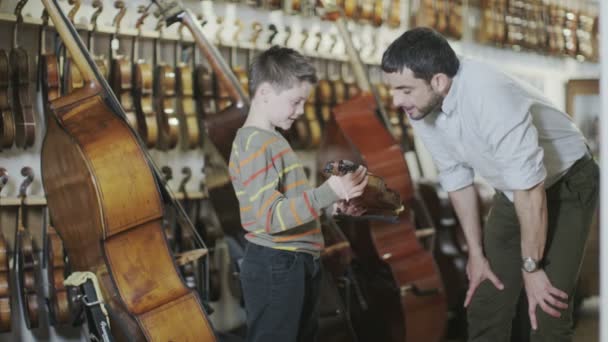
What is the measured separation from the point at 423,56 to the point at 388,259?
1575 mm

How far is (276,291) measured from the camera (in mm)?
2557

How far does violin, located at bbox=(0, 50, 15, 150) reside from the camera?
11.8 feet

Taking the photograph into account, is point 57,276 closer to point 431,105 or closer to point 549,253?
point 431,105

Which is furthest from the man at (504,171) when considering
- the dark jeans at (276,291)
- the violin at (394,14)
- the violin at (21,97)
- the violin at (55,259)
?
the violin at (394,14)

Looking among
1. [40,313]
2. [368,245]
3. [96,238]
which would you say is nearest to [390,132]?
[368,245]

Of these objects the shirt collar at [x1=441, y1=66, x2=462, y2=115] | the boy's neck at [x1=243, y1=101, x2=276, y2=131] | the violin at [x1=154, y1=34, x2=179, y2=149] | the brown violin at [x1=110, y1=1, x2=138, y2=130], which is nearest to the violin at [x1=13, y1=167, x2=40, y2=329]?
the brown violin at [x1=110, y1=1, x2=138, y2=130]

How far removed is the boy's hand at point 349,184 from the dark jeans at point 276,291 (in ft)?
1.17

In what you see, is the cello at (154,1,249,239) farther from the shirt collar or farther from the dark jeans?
the shirt collar

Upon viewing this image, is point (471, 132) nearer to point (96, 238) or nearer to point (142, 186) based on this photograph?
point (142, 186)

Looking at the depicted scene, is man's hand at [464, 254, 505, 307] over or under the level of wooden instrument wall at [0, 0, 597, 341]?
under

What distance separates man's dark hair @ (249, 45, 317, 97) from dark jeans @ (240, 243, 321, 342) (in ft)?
1.80

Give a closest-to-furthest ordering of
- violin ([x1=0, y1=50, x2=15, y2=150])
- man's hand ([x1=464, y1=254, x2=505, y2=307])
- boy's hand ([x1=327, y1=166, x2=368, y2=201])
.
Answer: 1. boy's hand ([x1=327, y1=166, x2=368, y2=201])
2. man's hand ([x1=464, y1=254, x2=505, y2=307])
3. violin ([x1=0, y1=50, x2=15, y2=150])

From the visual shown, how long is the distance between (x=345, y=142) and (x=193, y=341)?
1.53 metres

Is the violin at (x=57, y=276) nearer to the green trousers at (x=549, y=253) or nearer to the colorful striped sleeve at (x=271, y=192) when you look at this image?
the colorful striped sleeve at (x=271, y=192)
